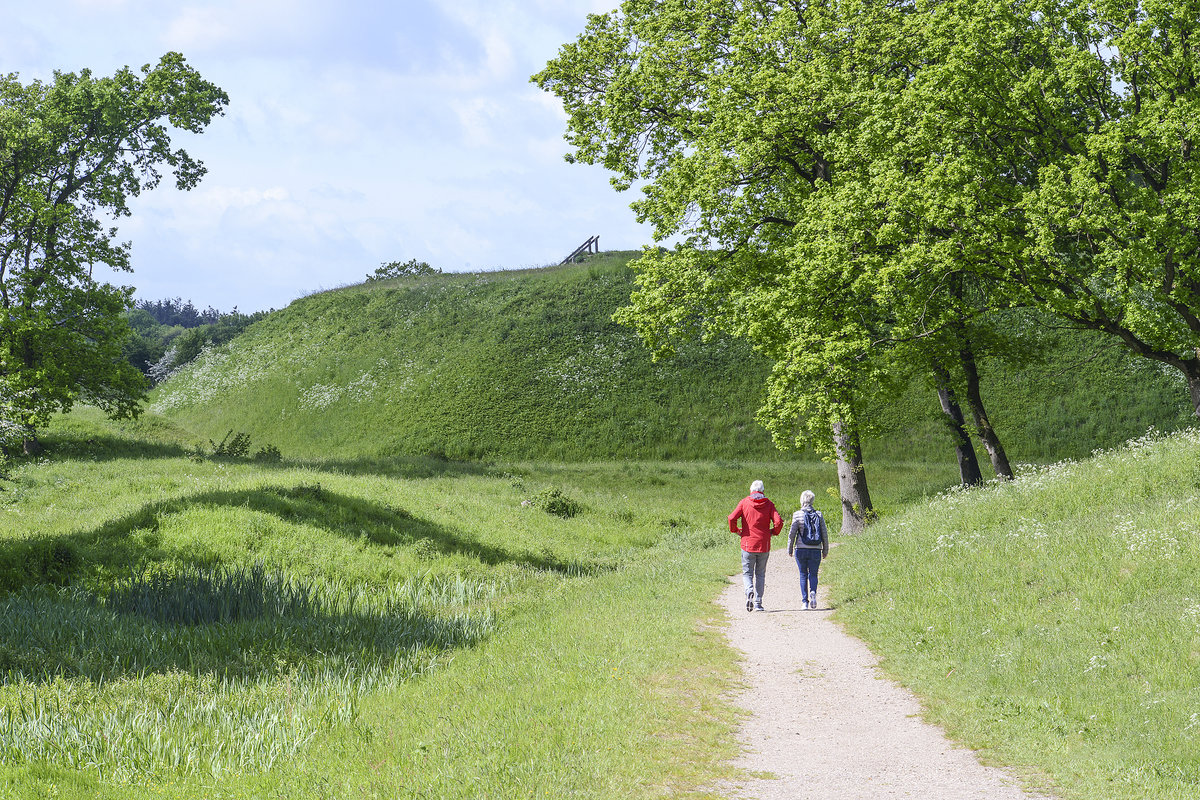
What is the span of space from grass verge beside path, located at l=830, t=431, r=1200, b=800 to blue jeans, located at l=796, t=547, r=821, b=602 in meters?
0.68

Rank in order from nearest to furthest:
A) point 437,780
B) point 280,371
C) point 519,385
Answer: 1. point 437,780
2. point 519,385
3. point 280,371

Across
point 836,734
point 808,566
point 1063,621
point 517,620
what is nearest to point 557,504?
point 517,620

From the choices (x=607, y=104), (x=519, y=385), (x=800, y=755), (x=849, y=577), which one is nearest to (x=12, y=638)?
(x=800, y=755)

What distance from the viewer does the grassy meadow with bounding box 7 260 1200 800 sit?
7.64 metres

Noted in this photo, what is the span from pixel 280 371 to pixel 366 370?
32.9 feet

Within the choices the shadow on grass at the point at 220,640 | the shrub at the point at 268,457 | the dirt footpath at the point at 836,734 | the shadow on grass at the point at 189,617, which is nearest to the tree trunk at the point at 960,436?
the shadow on grass at the point at 189,617

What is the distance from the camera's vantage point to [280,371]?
69.2 metres

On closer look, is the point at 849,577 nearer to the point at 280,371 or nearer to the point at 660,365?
the point at 660,365

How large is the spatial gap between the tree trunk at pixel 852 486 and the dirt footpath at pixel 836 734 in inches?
437

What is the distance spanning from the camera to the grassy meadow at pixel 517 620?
7.64 meters

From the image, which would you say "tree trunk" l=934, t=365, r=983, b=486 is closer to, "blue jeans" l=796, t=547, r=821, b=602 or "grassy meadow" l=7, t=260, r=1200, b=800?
"grassy meadow" l=7, t=260, r=1200, b=800

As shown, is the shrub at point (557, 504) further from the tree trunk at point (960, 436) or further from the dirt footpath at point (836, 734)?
the dirt footpath at point (836, 734)

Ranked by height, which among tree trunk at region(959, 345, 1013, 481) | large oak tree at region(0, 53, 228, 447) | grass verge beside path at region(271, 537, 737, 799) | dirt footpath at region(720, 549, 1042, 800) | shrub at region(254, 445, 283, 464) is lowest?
dirt footpath at region(720, 549, 1042, 800)

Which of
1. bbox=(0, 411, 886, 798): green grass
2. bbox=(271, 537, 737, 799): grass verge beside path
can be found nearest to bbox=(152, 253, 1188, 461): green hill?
bbox=(0, 411, 886, 798): green grass
